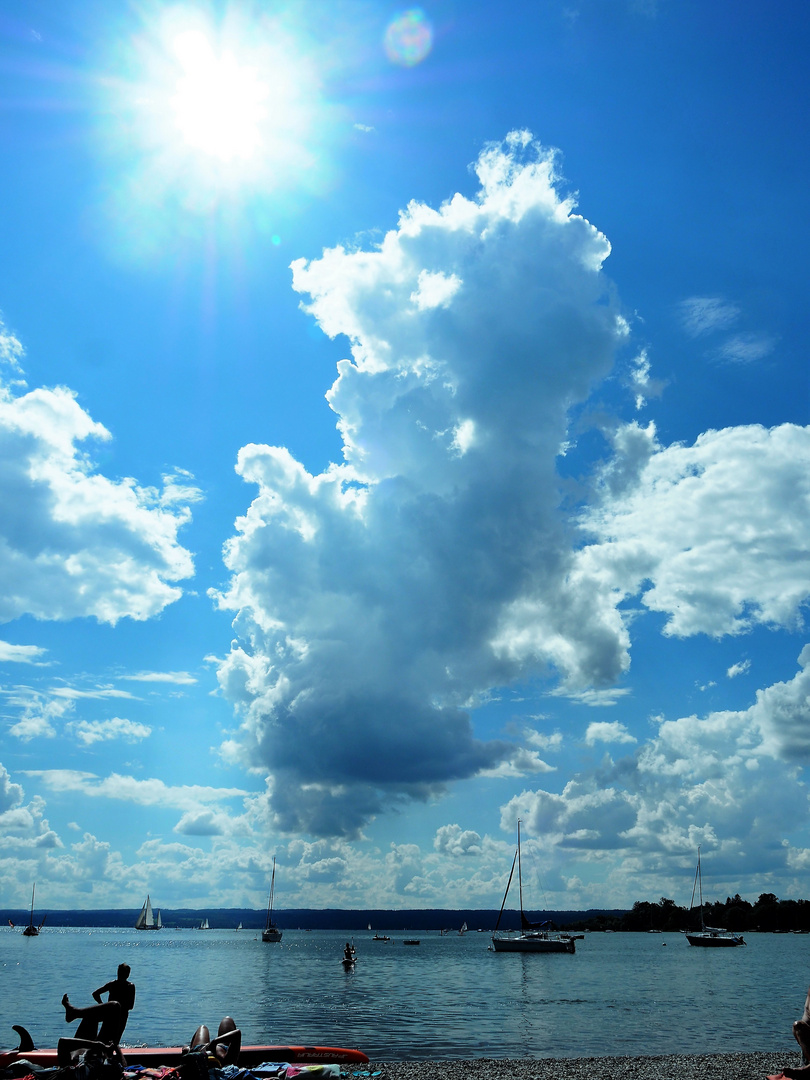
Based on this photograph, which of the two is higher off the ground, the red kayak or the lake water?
the red kayak

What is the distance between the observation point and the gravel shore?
898 inches

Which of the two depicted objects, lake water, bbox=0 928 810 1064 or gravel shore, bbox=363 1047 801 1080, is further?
lake water, bbox=0 928 810 1064

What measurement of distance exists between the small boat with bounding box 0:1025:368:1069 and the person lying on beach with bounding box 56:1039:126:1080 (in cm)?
504

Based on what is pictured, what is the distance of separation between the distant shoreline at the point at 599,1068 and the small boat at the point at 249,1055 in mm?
972

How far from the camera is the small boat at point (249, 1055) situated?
67.4ft

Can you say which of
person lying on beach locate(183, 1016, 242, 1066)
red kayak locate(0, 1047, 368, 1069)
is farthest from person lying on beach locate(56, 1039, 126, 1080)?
red kayak locate(0, 1047, 368, 1069)

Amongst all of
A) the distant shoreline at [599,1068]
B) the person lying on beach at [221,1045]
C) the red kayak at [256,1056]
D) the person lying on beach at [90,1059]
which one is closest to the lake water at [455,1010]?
the distant shoreline at [599,1068]

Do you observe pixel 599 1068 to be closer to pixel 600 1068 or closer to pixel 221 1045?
pixel 600 1068

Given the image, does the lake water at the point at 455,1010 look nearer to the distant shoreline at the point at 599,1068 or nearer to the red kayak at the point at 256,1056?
the distant shoreline at the point at 599,1068

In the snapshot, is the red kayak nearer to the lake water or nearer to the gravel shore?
the gravel shore

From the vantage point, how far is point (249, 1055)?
21.7 metres

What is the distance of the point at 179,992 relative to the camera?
66.2 meters

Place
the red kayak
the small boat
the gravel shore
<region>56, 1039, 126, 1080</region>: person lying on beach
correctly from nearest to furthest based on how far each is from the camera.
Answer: <region>56, 1039, 126, 1080</region>: person lying on beach < the red kayak < the small boat < the gravel shore

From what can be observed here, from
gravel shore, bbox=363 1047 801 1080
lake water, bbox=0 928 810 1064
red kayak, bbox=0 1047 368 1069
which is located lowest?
lake water, bbox=0 928 810 1064
